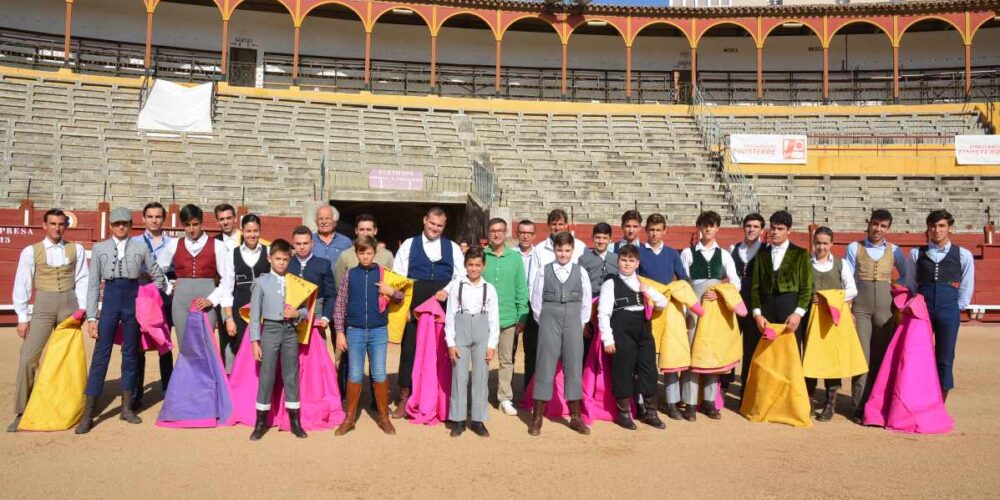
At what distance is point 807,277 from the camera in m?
5.01

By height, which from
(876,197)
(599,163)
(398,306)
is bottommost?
(398,306)

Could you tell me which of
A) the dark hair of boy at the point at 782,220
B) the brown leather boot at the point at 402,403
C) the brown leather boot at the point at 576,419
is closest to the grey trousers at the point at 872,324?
the dark hair of boy at the point at 782,220

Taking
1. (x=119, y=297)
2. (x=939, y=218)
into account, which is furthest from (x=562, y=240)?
(x=119, y=297)

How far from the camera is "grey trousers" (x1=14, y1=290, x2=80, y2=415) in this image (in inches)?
181

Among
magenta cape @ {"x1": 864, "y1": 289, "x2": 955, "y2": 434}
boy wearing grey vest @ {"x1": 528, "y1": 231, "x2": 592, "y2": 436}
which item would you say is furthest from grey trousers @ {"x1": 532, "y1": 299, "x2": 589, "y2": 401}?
magenta cape @ {"x1": 864, "y1": 289, "x2": 955, "y2": 434}

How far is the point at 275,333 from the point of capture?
4.48 meters

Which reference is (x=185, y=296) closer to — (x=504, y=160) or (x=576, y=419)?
(x=576, y=419)

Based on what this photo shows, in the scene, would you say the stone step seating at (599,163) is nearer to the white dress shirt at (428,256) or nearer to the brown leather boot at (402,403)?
the white dress shirt at (428,256)

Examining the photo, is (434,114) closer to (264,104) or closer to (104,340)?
(264,104)

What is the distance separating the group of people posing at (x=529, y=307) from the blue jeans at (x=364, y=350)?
0.04ft

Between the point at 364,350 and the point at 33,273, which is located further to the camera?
the point at 33,273

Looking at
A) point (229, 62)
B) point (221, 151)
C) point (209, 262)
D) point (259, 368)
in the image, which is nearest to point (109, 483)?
point (259, 368)

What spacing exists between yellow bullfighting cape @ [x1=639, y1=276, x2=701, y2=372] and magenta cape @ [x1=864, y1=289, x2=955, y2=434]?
4.60 feet

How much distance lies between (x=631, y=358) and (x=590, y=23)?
2031 centimetres
